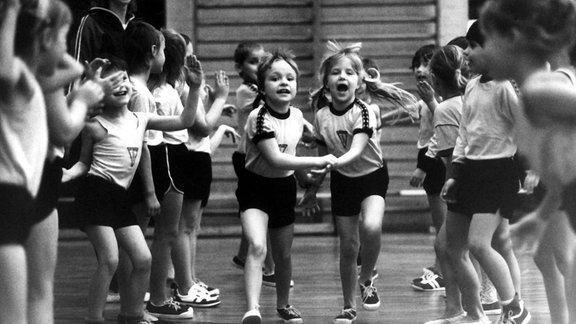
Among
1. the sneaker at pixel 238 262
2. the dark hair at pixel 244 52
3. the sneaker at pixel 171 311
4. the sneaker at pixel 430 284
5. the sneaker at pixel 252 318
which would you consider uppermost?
the dark hair at pixel 244 52

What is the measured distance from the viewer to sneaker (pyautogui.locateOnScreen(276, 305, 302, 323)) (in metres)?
6.74

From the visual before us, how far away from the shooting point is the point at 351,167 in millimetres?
7070

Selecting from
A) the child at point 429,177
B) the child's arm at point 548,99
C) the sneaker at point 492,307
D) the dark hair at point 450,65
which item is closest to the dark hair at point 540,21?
the child's arm at point 548,99

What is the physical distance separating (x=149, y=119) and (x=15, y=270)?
9.21 feet

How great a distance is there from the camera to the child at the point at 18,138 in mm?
3345

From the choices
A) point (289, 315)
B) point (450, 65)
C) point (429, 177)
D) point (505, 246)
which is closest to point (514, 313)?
point (505, 246)

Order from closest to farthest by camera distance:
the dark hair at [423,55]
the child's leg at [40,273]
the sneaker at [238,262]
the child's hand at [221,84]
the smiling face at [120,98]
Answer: the child's leg at [40,273]
the smiling face at [120,98]
the child's hand at [221,84]
the sneaker at [238,262]
the dark hair at [423,55]

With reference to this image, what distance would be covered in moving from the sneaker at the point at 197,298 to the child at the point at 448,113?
147cm

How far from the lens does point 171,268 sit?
8.54 m

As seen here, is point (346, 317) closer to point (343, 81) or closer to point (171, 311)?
point (171, 311)

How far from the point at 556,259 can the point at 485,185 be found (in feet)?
4.77

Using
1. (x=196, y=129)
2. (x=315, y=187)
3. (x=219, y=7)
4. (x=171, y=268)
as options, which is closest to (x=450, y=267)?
(x=315, y=187)

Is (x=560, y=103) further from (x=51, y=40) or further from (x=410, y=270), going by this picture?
(x=410, y=270)

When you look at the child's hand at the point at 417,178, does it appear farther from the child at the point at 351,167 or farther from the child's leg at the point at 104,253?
the child's leg at the point at 104,253
